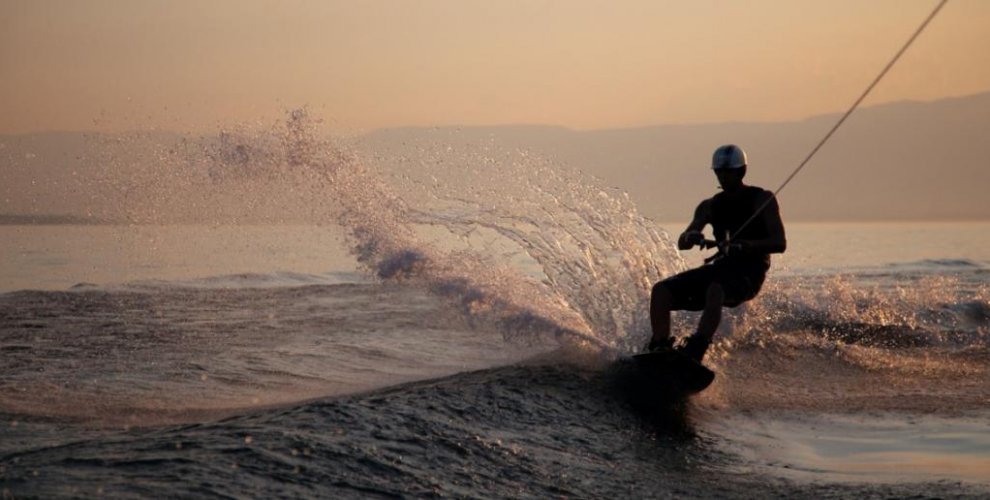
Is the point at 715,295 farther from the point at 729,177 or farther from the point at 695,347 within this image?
the point at 729,177

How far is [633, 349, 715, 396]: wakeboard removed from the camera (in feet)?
31.3

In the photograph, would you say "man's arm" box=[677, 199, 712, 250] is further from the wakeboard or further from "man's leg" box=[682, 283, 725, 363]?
the wakeboard

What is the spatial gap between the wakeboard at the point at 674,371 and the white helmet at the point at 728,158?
1.65m

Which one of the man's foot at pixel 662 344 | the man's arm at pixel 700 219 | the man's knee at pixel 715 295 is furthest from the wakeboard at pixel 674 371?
the man's arm at pixel 700 219

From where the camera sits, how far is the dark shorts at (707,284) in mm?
9695

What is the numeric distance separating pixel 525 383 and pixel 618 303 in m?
2.68

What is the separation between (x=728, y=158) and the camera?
981cm

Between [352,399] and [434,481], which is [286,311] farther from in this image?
[434,481]

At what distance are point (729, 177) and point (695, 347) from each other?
1.50 metres

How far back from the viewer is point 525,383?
9672mm

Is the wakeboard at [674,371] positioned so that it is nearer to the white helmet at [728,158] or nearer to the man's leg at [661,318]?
the man's leg at [661,318]

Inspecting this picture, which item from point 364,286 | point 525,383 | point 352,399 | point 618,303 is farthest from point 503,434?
point 364,286

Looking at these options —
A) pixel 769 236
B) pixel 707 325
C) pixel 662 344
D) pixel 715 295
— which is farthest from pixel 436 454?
pixel 769 236

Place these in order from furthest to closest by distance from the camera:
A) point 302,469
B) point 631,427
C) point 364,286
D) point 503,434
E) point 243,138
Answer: point 364,286
point 243,138
point 631,427
point 503,434
point 302,469
